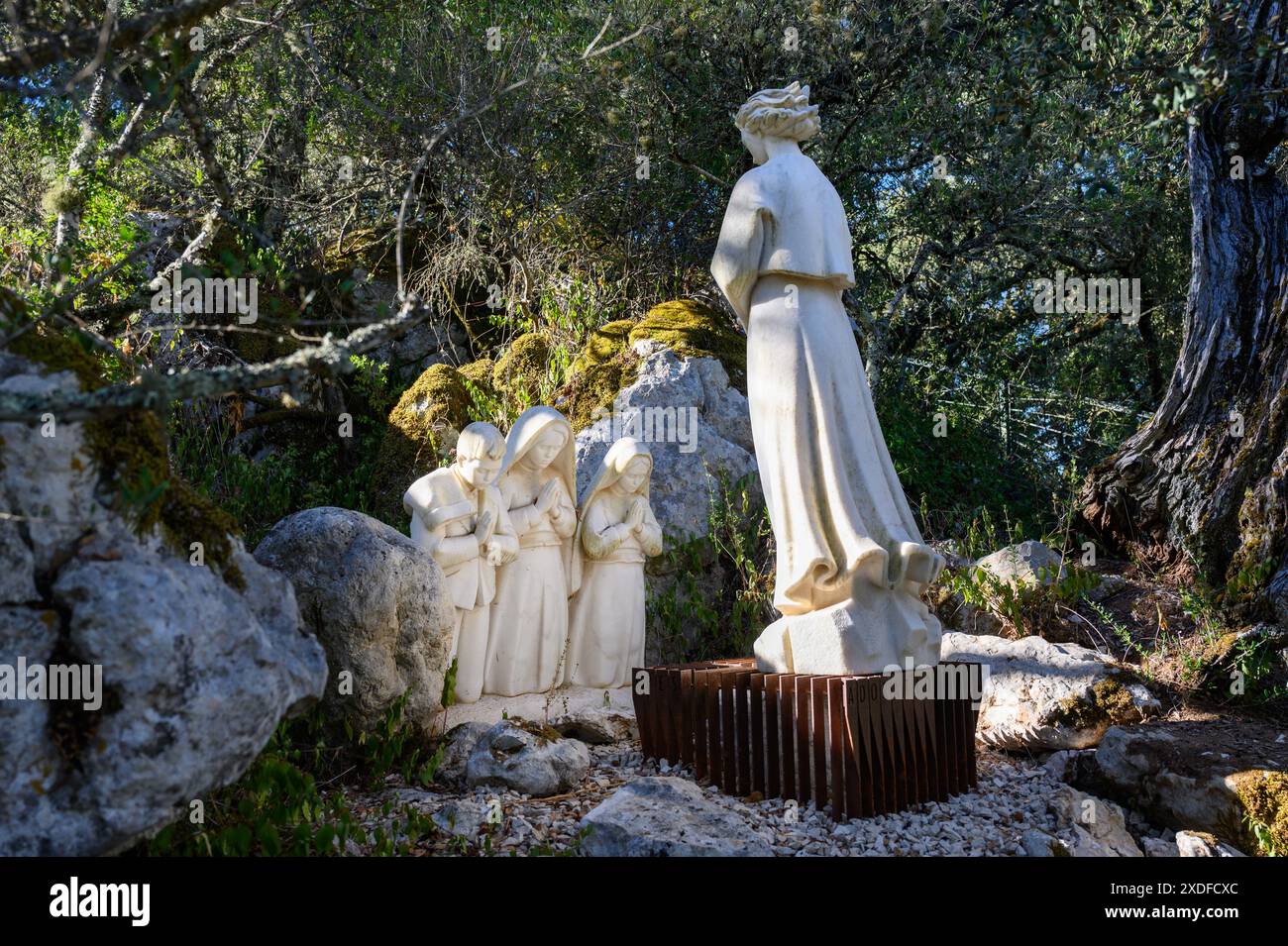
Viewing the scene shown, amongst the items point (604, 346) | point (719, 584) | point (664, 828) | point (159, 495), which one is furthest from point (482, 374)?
point (159, 495)

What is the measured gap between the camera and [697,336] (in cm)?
911

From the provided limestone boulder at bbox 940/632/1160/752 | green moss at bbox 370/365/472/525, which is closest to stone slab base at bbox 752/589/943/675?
limestone boulder at bbox 940/632/1160/752

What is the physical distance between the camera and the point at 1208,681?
661 centimetres

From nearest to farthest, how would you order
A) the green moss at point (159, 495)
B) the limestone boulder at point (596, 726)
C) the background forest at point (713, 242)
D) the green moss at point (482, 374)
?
the green moss at point (159, 495), the limestone boulder at point (596, 726), the background forest at point (713, 242), the green moss at point (482, 374)

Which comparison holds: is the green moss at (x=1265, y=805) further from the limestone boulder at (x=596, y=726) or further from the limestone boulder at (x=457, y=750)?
the limestone boulder at (x=457, y=750)

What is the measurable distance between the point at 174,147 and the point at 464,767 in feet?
24.6

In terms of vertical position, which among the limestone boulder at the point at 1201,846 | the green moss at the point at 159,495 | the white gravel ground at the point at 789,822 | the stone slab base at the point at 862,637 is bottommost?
the limestone boulder at the point at 1201,846

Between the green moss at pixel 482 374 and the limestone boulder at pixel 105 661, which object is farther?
the green moss at pixel 482 374

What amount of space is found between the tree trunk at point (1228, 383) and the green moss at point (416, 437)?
5249mm

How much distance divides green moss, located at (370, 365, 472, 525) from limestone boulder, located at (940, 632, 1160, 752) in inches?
181

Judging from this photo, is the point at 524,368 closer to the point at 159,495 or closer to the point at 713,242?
the point at 713,242

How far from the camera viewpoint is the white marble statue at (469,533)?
5797 mm

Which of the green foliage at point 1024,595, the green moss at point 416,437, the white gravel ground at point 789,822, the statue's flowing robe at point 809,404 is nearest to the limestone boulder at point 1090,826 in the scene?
the white gravel ground at point 789,822

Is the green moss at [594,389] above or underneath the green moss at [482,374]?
underneath
